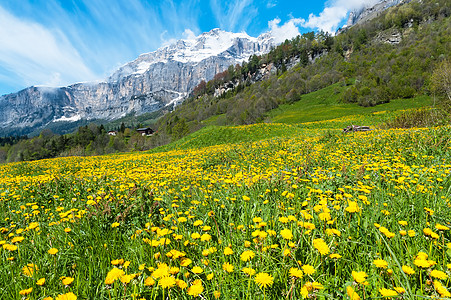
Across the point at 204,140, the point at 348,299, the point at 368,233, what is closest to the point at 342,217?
the point at 368,233

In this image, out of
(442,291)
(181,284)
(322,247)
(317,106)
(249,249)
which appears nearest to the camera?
(442,291)

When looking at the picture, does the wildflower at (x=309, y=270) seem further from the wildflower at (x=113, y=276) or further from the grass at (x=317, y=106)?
the grass at (x=317, y=106)

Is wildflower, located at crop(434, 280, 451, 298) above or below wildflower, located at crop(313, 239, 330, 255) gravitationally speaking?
below

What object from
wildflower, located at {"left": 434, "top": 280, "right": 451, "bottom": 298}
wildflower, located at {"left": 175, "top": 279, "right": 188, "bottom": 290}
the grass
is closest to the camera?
wildflower, located at {"left": 434, "top": 280, "right": 451, "bottom": 298}

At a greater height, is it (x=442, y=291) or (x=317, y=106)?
(x=317, y=106)

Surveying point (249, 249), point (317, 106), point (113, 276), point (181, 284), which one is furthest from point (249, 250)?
point (317, 106)

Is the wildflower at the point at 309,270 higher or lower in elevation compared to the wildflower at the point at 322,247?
lower

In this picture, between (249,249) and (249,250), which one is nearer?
(249,250)

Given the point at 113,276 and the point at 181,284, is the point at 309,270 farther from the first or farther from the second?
the point at 113,276

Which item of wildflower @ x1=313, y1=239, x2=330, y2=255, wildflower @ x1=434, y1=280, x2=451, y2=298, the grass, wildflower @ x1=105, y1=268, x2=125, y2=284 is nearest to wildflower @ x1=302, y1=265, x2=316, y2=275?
wildflower @ x1=313, y1=239, x2=330, y2=255

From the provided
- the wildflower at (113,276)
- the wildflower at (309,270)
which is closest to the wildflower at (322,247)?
the wildflower at (309,270)

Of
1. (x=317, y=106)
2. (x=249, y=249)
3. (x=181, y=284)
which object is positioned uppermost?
(x=317, y=106)

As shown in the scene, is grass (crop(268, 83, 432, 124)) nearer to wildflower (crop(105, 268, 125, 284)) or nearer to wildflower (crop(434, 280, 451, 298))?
wildflower (crop(434, 280, 451, 298))

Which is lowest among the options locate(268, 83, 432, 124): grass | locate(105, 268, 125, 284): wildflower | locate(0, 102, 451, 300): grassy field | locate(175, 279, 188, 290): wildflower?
locate(0, 102, 451, 300): grassy field
